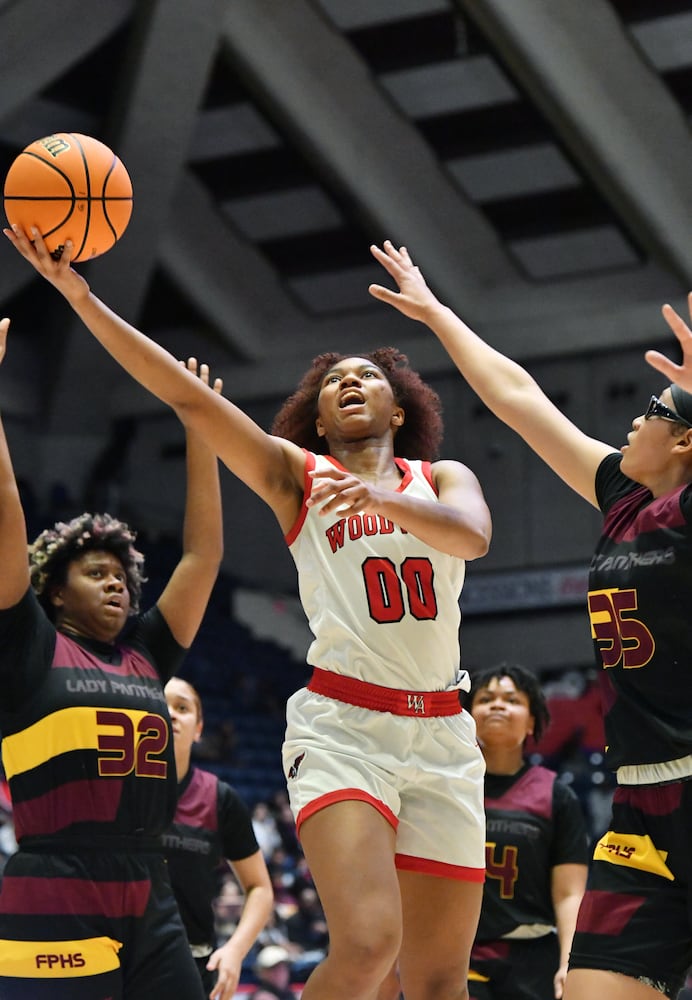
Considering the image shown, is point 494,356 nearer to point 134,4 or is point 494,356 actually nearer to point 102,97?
point 134,4

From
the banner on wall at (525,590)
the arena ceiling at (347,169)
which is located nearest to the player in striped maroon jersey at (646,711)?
the arena ceiling at (347,169)

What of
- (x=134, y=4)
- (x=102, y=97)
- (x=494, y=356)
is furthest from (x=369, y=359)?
(x=102, y=97)

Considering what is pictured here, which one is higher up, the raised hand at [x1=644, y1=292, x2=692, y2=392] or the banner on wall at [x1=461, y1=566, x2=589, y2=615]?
the banner on wall at [x1=461, y1=566, x2=589, y2=615]

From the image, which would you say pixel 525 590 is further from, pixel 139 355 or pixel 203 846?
pixel 139 355

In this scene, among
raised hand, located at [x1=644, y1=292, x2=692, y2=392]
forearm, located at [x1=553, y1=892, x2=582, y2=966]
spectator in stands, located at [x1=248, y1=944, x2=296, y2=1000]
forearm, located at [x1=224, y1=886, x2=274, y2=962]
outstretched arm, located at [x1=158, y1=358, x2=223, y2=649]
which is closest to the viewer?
raised hand, located at [x1=644, y1=292, x2=692, y2=392]

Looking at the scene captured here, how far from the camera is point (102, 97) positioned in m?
17.7

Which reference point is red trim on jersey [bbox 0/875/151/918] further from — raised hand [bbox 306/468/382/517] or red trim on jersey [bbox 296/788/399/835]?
raised hand [bbox 306/468/382/517]

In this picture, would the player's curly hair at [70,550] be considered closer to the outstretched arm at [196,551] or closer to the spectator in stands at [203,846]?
the outstretched arm at [196,551]

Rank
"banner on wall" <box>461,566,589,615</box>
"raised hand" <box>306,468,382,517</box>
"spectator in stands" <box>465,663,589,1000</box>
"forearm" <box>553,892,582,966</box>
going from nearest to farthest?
"raised hand" <box>306,468,382,517</box> → "forearm" <box>553,892,582,966</box> → "spectator in stands" <box>465,663,589,1000</box> → "banner on wall" <box>461,566,589,615</box>

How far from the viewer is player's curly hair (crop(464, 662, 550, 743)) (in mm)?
6270

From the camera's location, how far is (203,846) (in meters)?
5.94

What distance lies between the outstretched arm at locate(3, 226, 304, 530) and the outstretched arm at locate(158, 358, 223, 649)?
628 millimetres

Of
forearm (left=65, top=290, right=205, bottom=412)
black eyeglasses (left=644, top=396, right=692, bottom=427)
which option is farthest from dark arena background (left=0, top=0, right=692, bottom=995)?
black eyeglasses (left=644, top=396, right=692, bottom=427)

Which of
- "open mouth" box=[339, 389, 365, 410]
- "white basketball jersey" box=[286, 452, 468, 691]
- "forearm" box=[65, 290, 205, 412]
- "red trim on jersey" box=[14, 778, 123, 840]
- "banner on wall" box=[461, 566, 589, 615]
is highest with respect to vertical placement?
"banner on wall" box=[461, 566, 589, 615]
